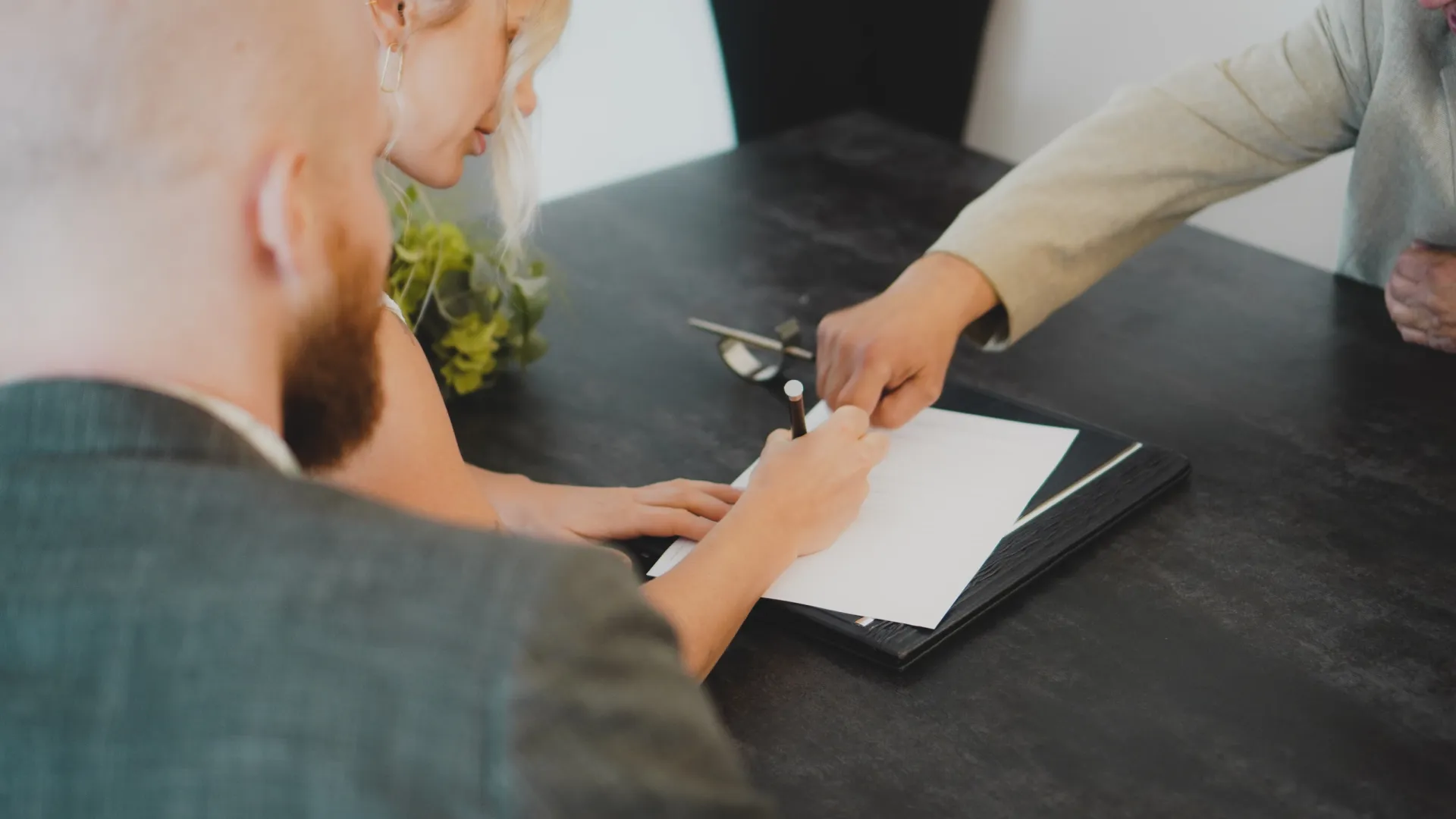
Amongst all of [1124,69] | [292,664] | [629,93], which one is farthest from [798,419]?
[1124,69]

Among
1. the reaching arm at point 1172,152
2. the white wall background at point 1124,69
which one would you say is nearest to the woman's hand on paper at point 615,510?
the reaching arm at point 1172,152

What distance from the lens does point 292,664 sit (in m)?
0.51

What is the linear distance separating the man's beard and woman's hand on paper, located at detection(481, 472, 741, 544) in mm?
319

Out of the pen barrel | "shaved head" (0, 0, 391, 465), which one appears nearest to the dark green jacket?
"shaved head" (0, 0, 391, 465)

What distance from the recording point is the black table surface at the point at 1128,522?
0.83 meters

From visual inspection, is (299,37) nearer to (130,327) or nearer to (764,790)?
(130,327)

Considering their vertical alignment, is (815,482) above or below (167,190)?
below

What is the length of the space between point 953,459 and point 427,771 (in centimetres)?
73

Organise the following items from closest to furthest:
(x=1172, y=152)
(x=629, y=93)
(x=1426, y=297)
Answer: (x=1426, y=297)
(x=1172, y=152)
(x=629, y=93)

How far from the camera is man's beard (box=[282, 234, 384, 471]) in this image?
0.72 m

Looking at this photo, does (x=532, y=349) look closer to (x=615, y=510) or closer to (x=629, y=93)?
(x=615, y=510)

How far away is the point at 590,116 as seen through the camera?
2430 mm

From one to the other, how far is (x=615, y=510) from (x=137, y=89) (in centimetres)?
56

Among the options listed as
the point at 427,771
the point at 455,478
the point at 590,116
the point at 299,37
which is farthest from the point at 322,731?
the point at 590,116
